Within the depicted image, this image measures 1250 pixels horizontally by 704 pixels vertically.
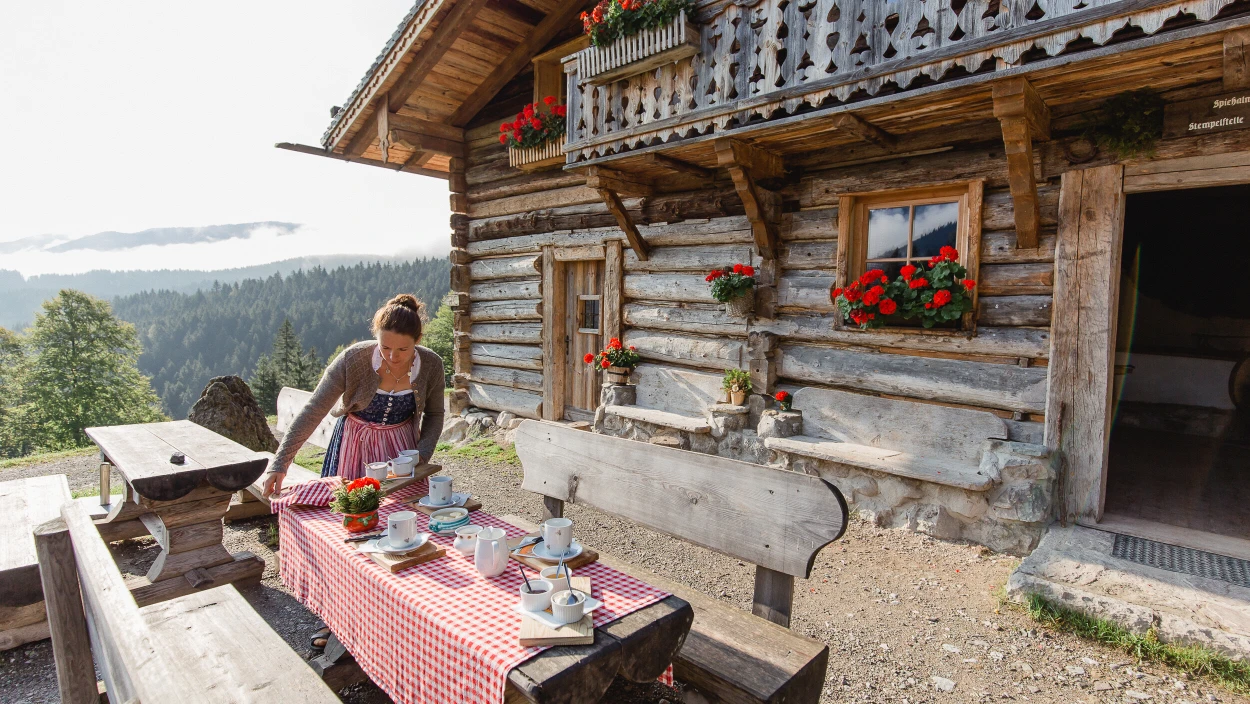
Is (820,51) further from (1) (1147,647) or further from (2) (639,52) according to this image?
(1) (1147,647)

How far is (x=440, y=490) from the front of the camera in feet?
10.3

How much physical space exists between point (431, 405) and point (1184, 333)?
10.8 metres

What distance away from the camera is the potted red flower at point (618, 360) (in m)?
7.67

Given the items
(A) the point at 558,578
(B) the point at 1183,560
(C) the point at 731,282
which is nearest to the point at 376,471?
(A) the point at 558,578

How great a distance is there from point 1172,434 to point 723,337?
22.4 ft

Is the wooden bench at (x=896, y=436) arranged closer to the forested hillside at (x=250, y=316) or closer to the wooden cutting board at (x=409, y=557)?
the wooden cutting board at (x=409, y=557)

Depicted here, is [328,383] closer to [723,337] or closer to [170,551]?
[170,551]

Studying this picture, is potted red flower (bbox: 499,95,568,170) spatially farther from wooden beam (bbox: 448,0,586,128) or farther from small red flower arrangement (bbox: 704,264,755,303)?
small red flower arrangement (bbox: 704,264,755,303)

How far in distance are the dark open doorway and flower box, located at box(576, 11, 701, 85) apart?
633cm

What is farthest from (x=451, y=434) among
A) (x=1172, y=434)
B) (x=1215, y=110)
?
(x=1172, y=434)

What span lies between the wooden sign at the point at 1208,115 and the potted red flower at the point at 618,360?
17.4ft

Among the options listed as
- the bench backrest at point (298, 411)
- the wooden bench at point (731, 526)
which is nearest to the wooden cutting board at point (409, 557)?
the wooden bench at point (731, 526)

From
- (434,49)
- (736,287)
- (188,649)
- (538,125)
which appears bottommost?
(188,649)

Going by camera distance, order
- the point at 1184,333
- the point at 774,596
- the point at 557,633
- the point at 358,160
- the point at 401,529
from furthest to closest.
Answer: the point at 358,160, the point at 1184,333, the point at 774,596, the point at 401,529, the point at 557,633
